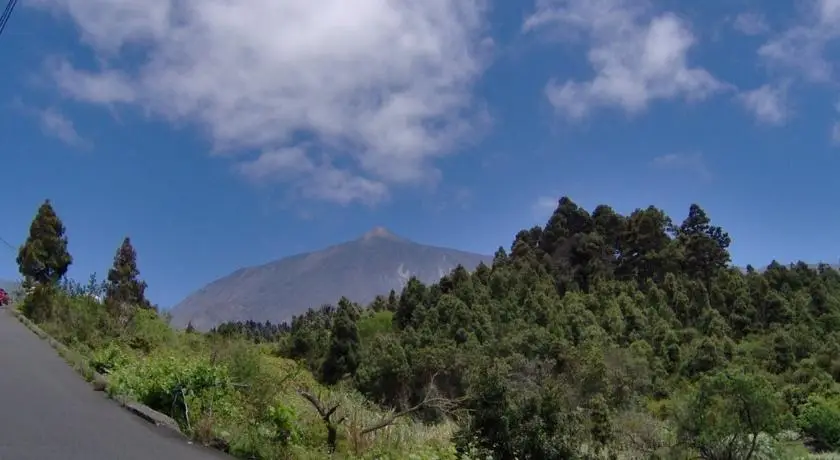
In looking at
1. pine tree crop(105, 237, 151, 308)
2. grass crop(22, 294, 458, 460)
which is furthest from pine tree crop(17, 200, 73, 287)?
grass crop(22, 294, 458, 460)

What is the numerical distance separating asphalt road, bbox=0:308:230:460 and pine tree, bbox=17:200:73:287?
26.7 meters

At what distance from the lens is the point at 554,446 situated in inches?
543

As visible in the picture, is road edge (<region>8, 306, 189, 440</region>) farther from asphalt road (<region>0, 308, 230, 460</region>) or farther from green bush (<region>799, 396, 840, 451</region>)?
green bush (<region>799, 396, 840, 451</region>)

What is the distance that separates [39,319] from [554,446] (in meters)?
17.7

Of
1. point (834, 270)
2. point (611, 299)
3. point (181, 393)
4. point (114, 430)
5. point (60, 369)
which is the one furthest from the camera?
point (834, 270)

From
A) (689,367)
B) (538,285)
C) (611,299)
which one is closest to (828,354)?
(689,367)

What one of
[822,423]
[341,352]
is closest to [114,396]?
[822,423]

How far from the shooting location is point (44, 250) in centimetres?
3569

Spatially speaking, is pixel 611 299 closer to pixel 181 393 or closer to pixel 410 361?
pixel 410 361

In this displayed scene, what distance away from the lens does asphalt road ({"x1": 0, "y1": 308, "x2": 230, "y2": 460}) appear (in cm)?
682

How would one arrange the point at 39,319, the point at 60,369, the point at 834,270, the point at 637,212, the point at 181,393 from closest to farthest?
the point at 181,393
the point at 60,369
the point at 39,319
the point at 834,270
the point at 637,212

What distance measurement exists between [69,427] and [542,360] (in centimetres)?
2655

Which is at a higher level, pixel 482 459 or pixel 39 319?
pixel 39 319

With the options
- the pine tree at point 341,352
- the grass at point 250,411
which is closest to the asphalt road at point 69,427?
the grass at point 250,411
